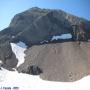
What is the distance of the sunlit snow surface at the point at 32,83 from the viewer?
27281 mm

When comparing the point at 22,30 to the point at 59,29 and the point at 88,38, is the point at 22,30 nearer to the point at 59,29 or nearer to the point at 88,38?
the point at 59,29

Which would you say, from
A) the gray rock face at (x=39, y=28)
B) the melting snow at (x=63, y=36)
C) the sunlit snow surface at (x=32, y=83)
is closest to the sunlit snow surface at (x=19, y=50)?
the gray rock face at (x=39, y=28)

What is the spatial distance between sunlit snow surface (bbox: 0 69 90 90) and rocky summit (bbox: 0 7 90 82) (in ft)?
5.78

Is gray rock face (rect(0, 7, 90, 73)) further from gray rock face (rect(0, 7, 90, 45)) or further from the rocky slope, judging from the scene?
the rocky slope

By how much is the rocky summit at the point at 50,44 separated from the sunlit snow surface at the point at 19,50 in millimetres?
654

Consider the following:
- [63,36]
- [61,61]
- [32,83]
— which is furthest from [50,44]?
[32,83]

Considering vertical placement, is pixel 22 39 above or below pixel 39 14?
below

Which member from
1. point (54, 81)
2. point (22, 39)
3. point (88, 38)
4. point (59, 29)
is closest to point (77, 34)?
point (88, 38)

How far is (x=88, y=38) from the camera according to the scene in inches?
1939

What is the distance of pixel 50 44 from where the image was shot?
146 ft

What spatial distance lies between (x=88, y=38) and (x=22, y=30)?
17.2 meters

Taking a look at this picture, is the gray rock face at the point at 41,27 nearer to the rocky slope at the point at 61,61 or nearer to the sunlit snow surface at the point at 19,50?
the sunlit snow surface at the point at 19,50

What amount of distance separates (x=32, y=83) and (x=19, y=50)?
1847 centimetres

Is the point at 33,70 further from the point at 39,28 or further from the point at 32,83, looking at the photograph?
the point at 39,28
